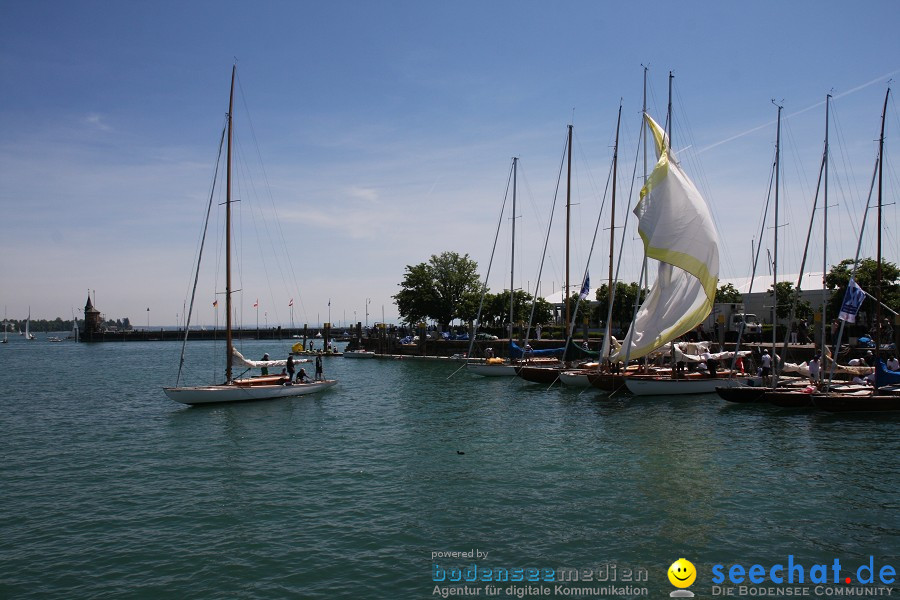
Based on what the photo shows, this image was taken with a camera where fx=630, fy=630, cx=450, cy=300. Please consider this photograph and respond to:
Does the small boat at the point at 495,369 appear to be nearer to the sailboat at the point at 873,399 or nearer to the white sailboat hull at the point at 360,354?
the sailboat at the point at 873,399

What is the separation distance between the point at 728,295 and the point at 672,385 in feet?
141

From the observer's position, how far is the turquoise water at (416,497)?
38.9 feet

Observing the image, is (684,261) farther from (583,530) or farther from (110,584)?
(110,584)

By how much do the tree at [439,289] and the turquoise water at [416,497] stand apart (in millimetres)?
54970

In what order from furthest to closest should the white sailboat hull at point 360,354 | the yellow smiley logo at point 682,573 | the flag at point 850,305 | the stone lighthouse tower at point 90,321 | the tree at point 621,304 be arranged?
1. the stone lighthouse tower at point 90,321
2. the white sailboat hull at point 360,354
3. the tree at point 621,304
4. the flag at point 850,305
5. the yellow smiley logo at point 682,573

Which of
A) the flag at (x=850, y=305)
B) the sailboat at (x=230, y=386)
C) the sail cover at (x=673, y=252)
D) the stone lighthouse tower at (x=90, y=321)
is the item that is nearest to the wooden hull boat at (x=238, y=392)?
the sailboat at (x=230, y=386)

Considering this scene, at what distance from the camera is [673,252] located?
1227 inches

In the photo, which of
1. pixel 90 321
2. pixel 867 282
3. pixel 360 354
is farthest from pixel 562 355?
pixel 90 321

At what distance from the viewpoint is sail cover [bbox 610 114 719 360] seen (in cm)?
3123

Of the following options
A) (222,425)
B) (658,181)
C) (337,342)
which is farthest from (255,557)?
(337,342)

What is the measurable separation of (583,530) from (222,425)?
1865cm

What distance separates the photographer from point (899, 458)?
766 inches

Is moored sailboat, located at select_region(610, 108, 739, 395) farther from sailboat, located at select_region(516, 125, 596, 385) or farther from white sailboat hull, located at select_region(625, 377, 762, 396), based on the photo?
sailboat, located at select_region(516, 125, 596, 385)

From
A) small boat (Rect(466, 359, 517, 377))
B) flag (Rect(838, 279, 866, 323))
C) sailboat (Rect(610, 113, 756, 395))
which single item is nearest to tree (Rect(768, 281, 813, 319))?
small boat (Rect(466, 359, 517, 377))
